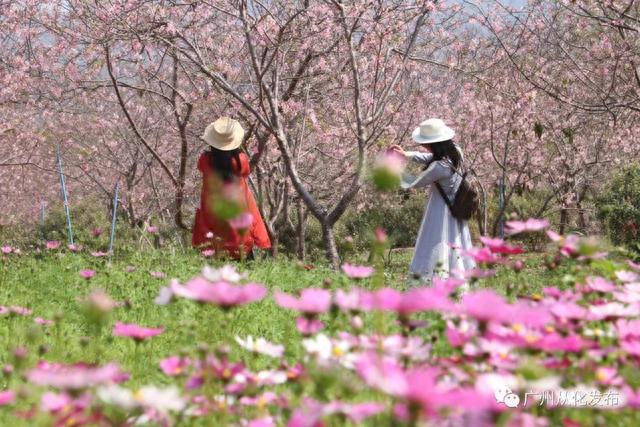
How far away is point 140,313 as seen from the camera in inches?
144

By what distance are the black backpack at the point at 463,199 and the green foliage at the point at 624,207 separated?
15.5ft

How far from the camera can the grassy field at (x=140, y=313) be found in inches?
96.0

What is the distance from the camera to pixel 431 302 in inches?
46.4

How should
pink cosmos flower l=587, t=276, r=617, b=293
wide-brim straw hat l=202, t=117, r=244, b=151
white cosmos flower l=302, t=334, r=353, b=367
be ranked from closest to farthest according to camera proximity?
white cosmos flower l=302, t=334, r=353, b=367, pink cosmos flower l=587, t=276, r=617, b=293, wide-brim straw hat l=202, t=117, r=244, b=151

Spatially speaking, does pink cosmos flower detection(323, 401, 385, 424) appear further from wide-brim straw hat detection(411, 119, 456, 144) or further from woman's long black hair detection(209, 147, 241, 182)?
woman's long black hair detection(209, 147, 241, 182)

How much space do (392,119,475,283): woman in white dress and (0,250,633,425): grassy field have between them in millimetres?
360

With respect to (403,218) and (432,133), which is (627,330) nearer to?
(432,133)

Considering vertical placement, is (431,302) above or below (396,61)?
below

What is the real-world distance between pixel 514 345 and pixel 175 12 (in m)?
7.27

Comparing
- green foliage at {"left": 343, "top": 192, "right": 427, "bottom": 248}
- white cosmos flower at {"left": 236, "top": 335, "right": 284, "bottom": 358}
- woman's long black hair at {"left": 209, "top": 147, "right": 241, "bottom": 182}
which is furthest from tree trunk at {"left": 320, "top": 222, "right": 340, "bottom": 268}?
green foliage at {"left": 343, "top": 192, "right": 427, "bottom": 248}

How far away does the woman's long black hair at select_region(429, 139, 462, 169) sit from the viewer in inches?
199

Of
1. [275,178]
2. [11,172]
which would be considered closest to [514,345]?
[275,178]

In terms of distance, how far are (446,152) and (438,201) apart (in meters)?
0.34

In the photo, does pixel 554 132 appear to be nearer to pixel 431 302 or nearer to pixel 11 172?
pixel 431 302
